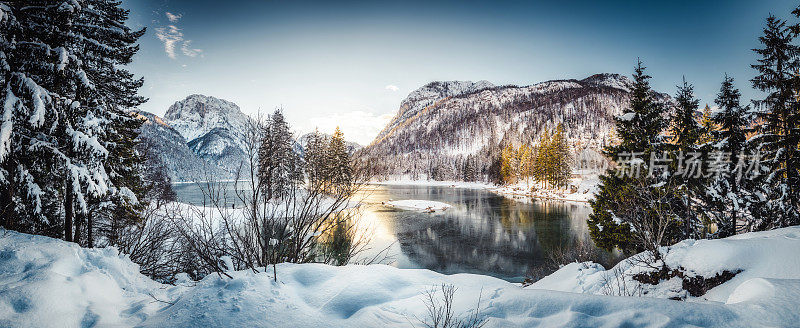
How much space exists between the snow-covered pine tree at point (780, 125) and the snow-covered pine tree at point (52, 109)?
75.4 feet

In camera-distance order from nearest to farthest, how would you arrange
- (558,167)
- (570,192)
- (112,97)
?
(112,97) → (570,192) → (558,167)

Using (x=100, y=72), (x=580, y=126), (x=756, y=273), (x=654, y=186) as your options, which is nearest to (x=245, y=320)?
(x=756, y=273)

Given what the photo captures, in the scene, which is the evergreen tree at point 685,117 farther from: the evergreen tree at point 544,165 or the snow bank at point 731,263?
the evergreen tree at point 544,165

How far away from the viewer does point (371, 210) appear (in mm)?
32844

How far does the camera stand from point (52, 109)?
6.84 meters

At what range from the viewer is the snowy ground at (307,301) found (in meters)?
2.89

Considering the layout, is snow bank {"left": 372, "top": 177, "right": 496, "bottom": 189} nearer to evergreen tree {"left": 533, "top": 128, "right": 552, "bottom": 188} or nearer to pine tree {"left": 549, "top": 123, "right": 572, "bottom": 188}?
evergreen tree {"left": 533, "top": 128, "right": 552, "bottom": 188}

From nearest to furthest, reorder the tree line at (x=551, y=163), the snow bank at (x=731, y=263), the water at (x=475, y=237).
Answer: the snow bank at (x=731, y=263) < the water at (x=475, y=237) < the tree line at (x=551, y=163)

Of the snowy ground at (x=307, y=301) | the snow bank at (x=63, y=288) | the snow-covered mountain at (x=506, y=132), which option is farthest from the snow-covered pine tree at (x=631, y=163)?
the snow-covered mountain at (x=506, y=132)

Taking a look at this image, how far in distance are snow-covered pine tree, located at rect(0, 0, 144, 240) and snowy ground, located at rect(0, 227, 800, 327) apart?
3125 millimetres

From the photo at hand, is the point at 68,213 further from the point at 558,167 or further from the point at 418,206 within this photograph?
the point at 558,167

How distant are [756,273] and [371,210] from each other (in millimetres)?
29455

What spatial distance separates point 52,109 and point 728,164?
930 inches

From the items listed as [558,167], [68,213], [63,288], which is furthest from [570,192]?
[63,288]
